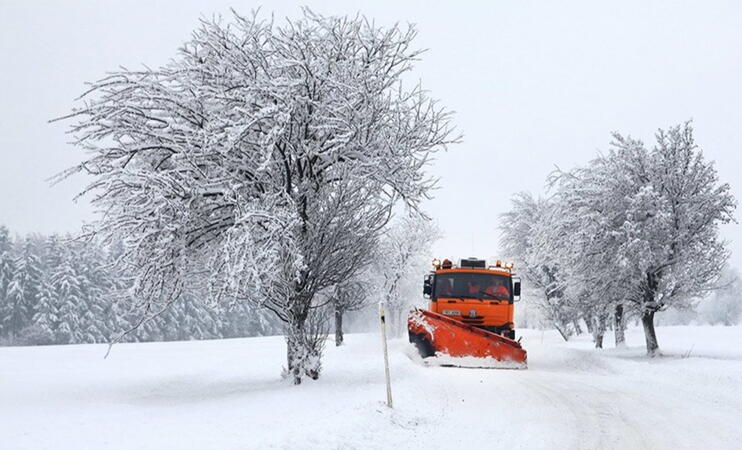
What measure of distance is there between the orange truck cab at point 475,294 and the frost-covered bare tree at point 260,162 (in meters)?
5.48

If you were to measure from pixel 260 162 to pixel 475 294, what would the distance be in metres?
8.71

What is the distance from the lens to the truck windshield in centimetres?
1842

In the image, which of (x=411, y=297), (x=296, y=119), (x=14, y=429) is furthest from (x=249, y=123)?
(x=411, y=297)

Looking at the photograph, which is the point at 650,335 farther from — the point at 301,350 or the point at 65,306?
the point at 65,306

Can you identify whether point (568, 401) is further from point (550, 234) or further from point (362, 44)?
point (550, 234)

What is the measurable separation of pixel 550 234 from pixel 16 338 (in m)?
56.6

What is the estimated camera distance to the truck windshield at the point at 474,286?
1842 cm

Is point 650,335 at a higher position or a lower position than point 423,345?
lower

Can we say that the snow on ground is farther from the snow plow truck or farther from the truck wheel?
the truck wheel

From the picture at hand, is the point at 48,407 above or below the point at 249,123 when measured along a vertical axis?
below

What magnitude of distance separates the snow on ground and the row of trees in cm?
498

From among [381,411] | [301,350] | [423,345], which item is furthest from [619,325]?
[381,411]

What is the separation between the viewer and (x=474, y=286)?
1847cm

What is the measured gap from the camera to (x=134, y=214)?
11383mm
